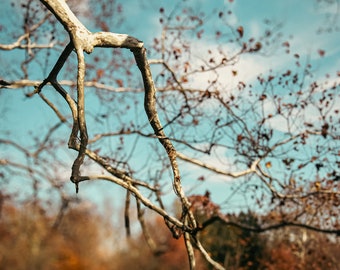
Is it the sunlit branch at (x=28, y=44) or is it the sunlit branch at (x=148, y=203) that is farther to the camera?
the sunlit branch at (x=28, y=44)

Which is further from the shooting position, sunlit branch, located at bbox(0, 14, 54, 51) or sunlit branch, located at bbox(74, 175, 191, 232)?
sunlit branch, located at bbox(0, 14, 54, 51)

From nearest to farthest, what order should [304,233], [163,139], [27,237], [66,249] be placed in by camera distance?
1. [163,139]
2. [66,249]
3. [27,237]
4. [304,233]

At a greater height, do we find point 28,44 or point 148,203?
point 28,44

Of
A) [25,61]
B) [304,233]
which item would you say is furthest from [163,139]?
[304,233]

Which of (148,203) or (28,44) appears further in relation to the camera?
(28,44)

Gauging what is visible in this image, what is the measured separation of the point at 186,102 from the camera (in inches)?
304

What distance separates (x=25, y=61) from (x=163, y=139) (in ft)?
23.6

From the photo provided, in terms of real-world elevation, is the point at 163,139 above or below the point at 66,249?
below

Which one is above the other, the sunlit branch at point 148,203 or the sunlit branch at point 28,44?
the sunlit branch at point 28,44

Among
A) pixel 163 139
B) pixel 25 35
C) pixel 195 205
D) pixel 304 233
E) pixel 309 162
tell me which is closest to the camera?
pixel 163 139

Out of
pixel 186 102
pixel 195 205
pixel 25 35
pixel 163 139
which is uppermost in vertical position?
pixel 25 35

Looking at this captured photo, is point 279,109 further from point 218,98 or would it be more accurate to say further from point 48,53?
point 48,53

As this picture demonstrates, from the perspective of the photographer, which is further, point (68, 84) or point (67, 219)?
point (67, 219)

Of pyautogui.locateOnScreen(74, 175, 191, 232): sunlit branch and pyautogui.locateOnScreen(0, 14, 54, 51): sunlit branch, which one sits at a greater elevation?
pyautogui.locateOnScreen(0, 14, 54, 51): sunlit branch
